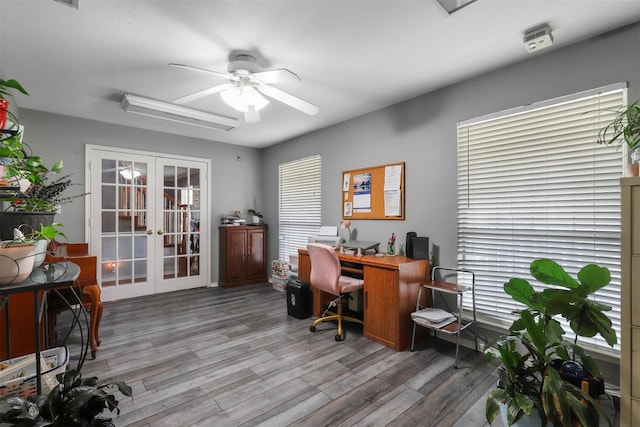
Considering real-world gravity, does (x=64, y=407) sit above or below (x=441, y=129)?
below

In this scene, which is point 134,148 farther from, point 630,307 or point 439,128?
point 630,307

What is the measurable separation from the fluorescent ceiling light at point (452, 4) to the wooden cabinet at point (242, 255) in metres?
4.07

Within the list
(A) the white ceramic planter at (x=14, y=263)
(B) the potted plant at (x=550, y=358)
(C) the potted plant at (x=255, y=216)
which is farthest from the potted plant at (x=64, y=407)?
(C) the potted plant at (x=255, y=216)

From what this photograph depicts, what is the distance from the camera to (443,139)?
2881mm

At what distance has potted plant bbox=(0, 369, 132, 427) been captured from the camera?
88 centimetres

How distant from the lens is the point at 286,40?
6.89ft

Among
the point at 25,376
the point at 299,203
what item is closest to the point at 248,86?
the point at 25,376

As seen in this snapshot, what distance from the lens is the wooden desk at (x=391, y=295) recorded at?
8.62 feet

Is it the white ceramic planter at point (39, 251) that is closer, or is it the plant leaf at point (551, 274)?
the white ceramic planter at point (39, 251)

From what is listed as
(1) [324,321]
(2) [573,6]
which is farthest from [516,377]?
(2) [573,6]

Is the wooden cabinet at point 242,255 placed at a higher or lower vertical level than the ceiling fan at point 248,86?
lower

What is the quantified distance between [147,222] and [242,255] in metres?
1.51

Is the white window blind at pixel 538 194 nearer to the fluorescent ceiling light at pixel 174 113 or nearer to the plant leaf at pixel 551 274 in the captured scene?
the plant leaf at pixel 551 274

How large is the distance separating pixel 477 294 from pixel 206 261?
401 cm
